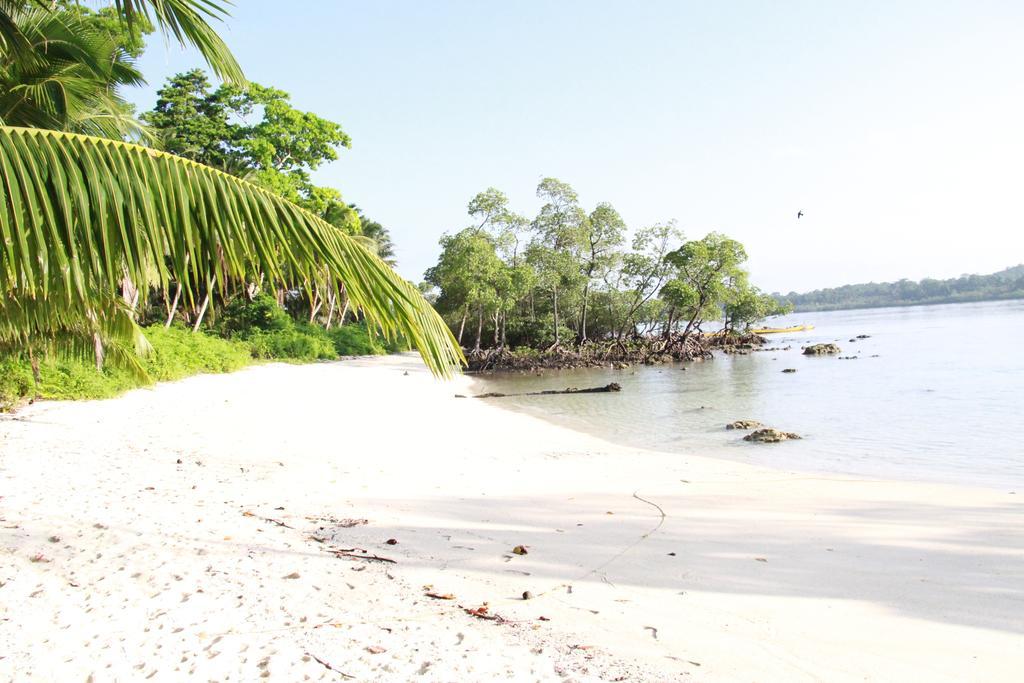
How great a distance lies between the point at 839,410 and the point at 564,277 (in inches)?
888

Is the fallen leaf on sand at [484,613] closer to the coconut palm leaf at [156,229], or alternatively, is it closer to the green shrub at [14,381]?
the coconut palm leaf at [156,229]

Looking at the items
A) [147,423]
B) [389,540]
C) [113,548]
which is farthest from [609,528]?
[147,423]

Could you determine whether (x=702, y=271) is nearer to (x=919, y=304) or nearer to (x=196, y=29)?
(x=196, y=29)

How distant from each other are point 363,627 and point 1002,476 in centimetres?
887

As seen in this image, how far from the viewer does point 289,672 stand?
2658 millimetres

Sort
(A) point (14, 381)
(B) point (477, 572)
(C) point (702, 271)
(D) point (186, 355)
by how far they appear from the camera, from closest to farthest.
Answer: (B) point (477, 572) < (A) point (14, 381) < (D) point (186, 355) < (C) point (702, 271)

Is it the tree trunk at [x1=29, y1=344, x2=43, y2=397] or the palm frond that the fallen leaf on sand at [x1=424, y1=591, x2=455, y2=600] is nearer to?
the palm frond

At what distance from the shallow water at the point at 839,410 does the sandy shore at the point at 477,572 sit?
2.64 metres

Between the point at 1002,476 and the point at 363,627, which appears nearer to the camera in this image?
the point at 363,627

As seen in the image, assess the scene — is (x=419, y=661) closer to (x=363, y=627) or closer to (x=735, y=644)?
(x=363, y=627)

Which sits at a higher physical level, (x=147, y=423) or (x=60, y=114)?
(x=60, y=114)

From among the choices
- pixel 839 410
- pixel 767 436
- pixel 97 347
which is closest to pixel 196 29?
pixel 97 347

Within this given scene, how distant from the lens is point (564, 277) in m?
37.1

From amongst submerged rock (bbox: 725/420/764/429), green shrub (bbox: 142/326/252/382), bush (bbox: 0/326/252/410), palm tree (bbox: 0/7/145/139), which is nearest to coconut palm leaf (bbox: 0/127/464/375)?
palm tree (bbox: 0/7/145/139)
